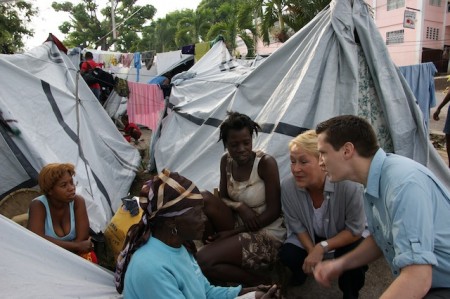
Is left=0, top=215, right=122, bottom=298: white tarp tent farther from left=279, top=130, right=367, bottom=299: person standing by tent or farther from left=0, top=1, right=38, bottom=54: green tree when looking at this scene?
left=0, top=1, right=38, bottom=54: green tree

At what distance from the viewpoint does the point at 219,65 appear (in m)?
7.04

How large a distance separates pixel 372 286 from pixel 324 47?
2168 millimetres

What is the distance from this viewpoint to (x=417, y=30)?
Answer: 20.0m

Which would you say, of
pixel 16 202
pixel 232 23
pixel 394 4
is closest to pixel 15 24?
pixel 232 23

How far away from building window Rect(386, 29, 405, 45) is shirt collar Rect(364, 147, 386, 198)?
2242 centimetres

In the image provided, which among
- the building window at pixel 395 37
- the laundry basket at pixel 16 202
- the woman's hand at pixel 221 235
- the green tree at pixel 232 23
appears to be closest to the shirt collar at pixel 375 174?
the woman's hand at pixel 221 235

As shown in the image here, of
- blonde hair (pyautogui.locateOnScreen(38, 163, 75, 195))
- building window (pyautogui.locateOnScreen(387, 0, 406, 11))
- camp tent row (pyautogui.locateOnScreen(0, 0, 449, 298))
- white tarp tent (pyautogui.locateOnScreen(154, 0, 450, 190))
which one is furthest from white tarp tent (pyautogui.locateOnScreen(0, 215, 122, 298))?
building window (pyautogui.locateOnScreen(387, 0, 406, 11))

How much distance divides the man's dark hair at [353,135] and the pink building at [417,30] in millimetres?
20774

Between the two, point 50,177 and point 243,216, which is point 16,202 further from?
point 243,216

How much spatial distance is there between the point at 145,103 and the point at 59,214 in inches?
195

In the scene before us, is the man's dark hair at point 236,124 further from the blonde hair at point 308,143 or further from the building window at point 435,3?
the building window at point 435,3

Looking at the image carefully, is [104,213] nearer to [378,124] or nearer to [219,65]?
[378,124]

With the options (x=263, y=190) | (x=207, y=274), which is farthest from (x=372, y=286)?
(x=207, y=274)

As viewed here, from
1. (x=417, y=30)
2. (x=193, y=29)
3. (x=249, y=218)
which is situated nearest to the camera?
(x=249, y=218)
